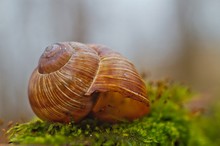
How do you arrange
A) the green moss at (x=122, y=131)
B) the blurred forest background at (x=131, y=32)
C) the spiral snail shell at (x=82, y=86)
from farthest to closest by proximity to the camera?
1. the blurred forest background at (x=131, y=32)
2. the spiral snail shell at (x=82, y=86)
3. the green moss at (x=122, y=131)

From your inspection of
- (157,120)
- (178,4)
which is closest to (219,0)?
(178,4)

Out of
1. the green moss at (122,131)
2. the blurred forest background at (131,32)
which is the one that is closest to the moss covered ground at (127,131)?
the green moss at (122,131)

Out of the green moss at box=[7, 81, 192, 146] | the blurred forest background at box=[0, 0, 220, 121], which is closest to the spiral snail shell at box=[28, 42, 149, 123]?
the green moss at box=[7, 81, 192, 146]

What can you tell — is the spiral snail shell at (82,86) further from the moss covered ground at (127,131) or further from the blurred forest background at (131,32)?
the blurred forest background at (131,32)

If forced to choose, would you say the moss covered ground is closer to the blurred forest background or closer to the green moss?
the green moss

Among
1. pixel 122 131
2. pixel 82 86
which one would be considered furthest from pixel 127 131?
pixel 82 86

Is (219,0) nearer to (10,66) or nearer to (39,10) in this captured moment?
(39,10)
